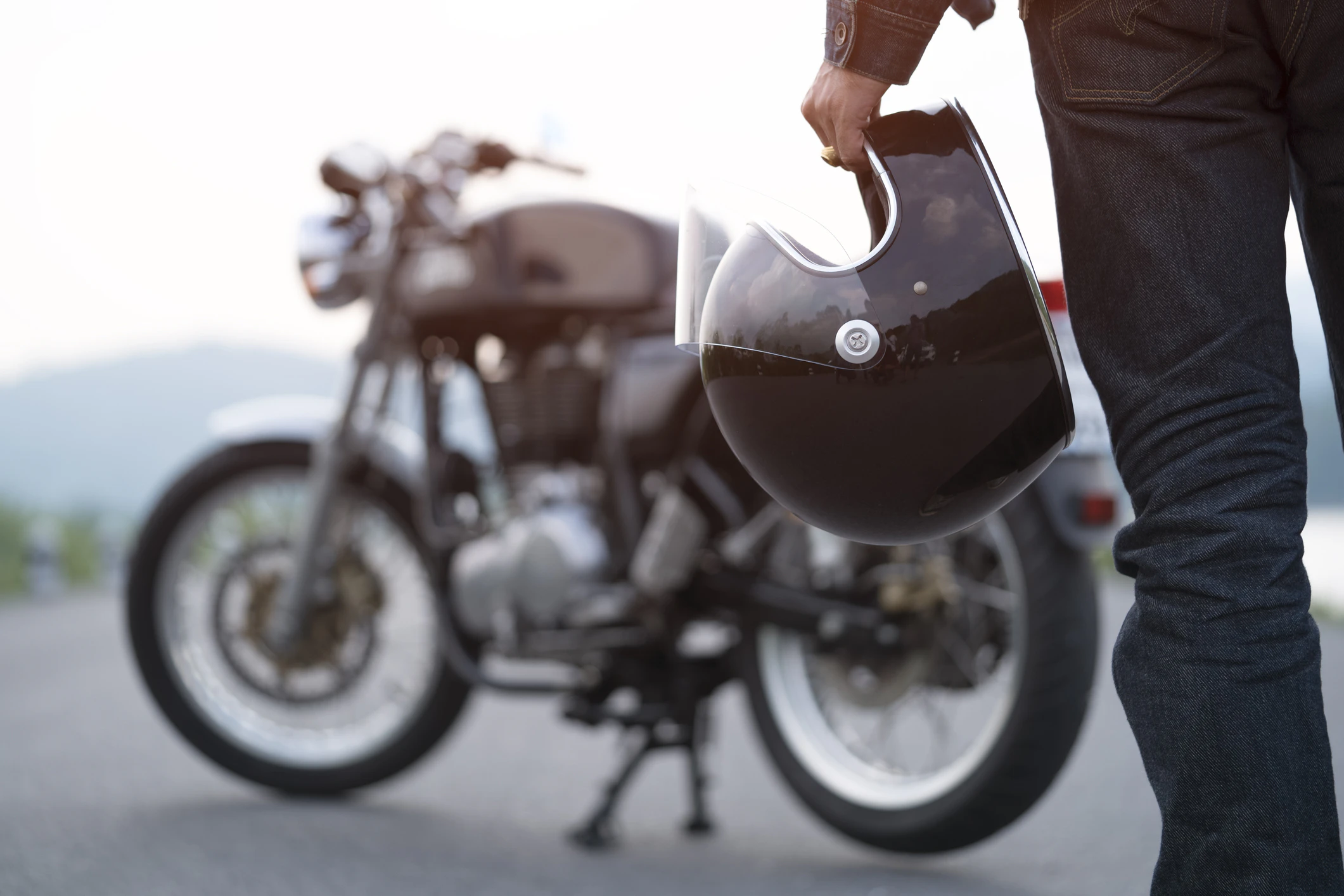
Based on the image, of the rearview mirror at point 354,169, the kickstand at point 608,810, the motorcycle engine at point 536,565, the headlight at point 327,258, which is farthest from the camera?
A: the headlight at point 327,258

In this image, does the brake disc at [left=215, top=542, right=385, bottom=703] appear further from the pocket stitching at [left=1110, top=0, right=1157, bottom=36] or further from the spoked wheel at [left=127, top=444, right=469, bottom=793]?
the pocket stitching at [left=1110, top=0, right=1157, bottom=36]

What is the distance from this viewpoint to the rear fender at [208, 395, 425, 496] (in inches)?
115

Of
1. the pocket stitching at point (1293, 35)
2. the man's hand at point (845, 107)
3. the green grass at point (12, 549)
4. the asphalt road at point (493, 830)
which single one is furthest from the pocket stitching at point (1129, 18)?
the green grass at point (12, 549)

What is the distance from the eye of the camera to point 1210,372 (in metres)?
1.11

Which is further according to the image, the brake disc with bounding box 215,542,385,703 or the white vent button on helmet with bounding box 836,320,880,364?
the brake disc with bounding box 215,542,385,703

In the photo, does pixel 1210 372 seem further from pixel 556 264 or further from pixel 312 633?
pixel 312 633

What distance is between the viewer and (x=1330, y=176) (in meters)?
1.16

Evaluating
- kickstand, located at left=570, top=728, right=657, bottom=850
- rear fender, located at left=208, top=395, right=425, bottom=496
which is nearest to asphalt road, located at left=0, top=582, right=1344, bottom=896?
kickstand, located at left=570, top=728, right=657, bottom=850

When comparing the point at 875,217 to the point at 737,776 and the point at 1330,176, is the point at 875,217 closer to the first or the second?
the point at 1330,176

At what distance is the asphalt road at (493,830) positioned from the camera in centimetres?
222

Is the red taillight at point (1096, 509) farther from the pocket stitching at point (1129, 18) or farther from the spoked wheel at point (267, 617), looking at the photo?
the spoked wheel at point (267, 617)

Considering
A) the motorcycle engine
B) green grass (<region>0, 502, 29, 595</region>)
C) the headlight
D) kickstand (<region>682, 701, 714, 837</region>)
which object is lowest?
green grass (<region>0, 502, 29, 595</region>)

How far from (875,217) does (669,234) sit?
1.31 metres

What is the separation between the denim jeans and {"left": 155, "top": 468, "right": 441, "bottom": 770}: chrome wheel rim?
2.00 meters
